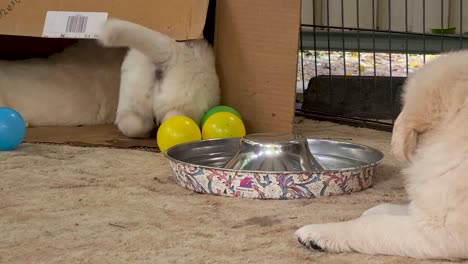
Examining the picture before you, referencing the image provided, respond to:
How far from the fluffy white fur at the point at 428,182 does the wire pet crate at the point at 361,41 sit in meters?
1.90

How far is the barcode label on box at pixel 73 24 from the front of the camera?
2.37 meters

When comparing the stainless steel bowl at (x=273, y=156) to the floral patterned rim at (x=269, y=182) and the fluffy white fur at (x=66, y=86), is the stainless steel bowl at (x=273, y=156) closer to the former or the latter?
the floral patterned rim at (x=269, y=182)

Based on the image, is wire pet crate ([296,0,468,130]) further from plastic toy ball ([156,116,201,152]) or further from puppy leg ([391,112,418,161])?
puppy leg ([391,112,418,161])

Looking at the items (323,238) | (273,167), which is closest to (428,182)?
(323,238)

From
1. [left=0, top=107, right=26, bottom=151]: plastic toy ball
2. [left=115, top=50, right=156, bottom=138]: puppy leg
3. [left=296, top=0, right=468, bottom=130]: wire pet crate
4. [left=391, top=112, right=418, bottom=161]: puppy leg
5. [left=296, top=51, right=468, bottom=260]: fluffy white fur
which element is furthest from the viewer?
[left=296, top=0, right=468, bottom=130]: wire pet crate

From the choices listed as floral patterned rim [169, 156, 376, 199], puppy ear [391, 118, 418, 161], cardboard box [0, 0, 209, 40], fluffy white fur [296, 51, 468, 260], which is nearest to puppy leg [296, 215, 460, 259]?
fluffy white fur [296, 51, 468, 260]

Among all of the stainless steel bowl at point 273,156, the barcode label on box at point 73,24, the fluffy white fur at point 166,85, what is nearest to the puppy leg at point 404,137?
the stainless steel bowl at point 273,156

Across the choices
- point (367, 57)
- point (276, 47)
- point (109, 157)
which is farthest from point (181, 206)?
point (367, 57)

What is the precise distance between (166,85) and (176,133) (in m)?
0.30

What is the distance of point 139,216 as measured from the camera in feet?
4.96

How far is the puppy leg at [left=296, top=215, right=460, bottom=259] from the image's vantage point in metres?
1.19

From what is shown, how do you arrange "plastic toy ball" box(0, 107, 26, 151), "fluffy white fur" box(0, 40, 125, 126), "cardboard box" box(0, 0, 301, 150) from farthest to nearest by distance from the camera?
"fluffy white fur" box(0, 40, 125, 126), "cardboard box" box(0, 0, 301, 150), "plastic toy ball" box(0, 107, 26, 151)

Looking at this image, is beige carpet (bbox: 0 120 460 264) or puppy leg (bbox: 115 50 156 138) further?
puppy leg (bbox: 115 50 156 138)

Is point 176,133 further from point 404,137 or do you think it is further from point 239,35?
point 404,137
